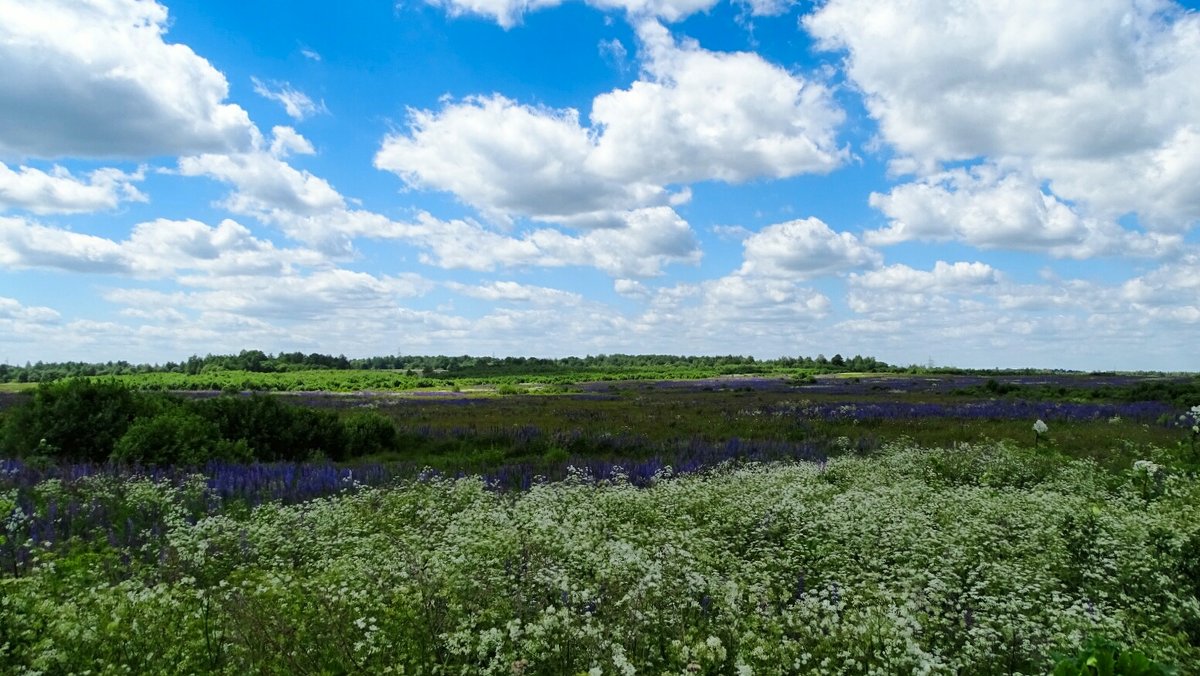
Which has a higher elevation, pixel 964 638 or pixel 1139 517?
pixel 1139 517

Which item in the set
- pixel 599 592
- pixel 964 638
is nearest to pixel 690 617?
pixel 599 592

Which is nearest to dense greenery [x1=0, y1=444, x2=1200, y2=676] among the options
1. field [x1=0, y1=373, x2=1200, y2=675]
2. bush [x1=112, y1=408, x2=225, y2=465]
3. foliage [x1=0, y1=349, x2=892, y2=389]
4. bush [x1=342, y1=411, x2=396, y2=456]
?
field [x1=0, y1=373, x2=1200, y2=675]

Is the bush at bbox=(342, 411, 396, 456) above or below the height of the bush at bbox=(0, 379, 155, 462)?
below

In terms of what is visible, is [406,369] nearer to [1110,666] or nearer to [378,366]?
[378,366]

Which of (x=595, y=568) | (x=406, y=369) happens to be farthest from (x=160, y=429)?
(x=406, y=369)

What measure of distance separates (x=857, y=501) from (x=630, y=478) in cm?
461

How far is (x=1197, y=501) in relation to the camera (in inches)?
332

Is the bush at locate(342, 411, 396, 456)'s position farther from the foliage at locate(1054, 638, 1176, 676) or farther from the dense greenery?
the foliage at locate(1054, 638, 1176, 676)

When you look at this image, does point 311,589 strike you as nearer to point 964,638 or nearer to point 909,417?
point 964,638

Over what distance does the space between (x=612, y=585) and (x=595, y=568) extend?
32 centimetres

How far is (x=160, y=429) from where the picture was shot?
1360cm

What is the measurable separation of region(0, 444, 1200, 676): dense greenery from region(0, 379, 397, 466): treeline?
377cm

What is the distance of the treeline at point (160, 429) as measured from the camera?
13547 mm

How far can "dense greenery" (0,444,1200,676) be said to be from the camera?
14.1 ft
